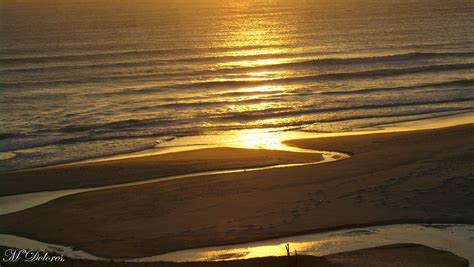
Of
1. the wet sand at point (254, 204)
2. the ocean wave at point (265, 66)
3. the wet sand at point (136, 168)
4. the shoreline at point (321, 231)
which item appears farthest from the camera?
the ocean wave at point (265, 66)

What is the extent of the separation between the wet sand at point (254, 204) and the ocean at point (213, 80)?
224 inches

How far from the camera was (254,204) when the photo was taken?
1664cm

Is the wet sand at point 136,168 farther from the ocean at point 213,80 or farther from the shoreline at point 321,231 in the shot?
the shoreline at point 321,231

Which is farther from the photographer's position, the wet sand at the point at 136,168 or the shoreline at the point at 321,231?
the wet sand at the point at 136,168

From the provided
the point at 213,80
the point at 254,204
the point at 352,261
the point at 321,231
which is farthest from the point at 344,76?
the point at 352,261

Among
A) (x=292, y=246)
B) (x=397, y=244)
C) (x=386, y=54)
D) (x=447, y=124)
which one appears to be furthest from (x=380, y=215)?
(x=386, y=54)

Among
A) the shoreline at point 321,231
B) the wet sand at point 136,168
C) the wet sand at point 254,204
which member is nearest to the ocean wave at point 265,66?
the wet sand at point 136,168

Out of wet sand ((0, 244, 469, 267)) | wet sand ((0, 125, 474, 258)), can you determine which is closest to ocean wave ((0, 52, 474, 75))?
wet sand ((0, 125, 474, 258))

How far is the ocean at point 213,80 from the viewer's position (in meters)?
26.9

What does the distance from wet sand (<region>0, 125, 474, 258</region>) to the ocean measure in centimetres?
568

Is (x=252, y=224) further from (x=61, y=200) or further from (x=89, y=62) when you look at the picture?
(x=89, y=62)

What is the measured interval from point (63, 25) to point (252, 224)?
229 ft

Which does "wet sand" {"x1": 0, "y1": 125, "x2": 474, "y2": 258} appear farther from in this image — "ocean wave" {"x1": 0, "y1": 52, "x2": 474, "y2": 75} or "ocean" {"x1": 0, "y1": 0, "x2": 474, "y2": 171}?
"ocean wave" {"x1": 0, "y1": 52, "x2": 474, "y2": 75}

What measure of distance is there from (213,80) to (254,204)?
24.7 m
